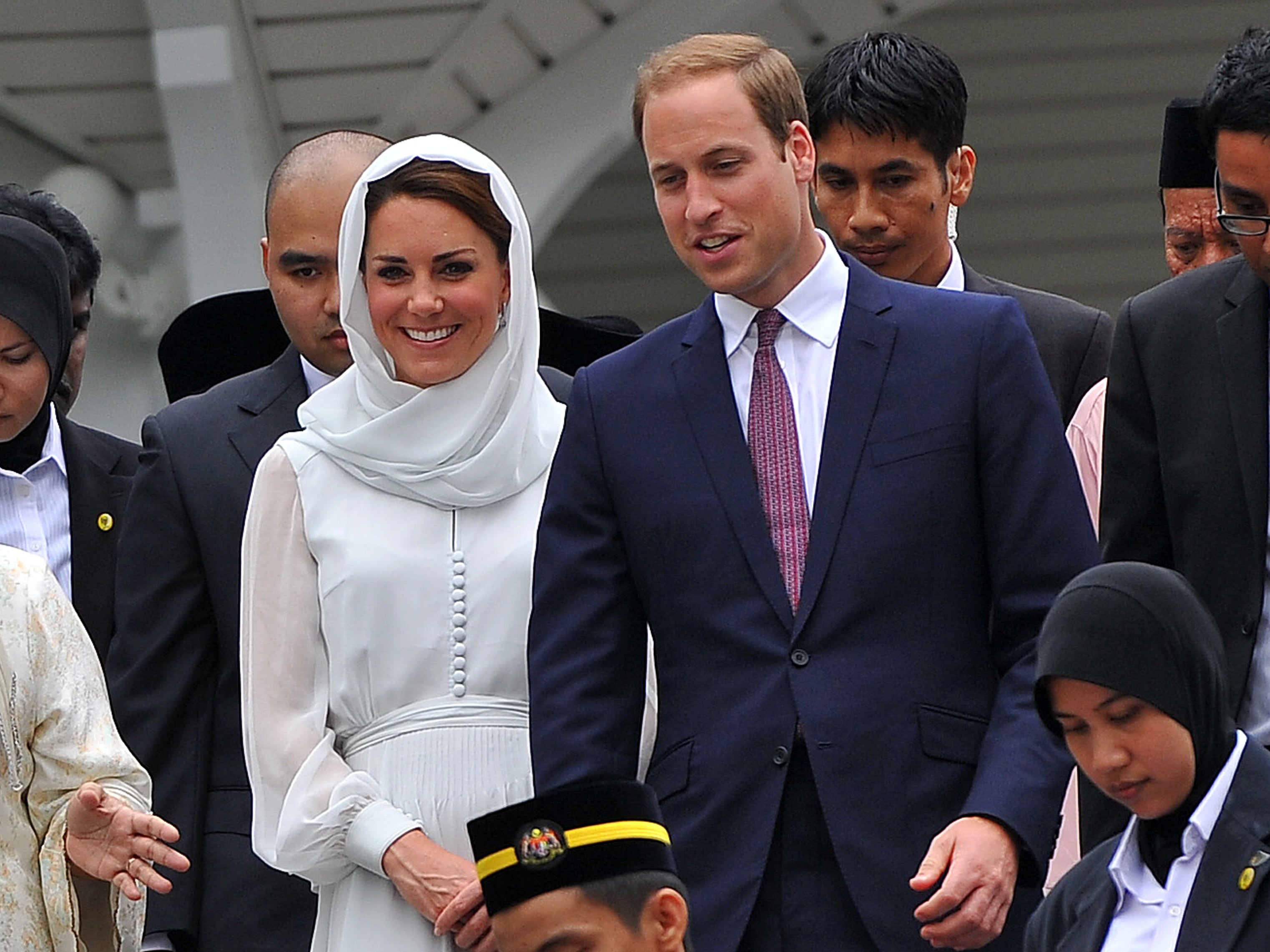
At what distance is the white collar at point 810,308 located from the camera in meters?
3.77

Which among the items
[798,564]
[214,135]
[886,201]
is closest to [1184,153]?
[886,201]

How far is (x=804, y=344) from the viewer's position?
12.4ft

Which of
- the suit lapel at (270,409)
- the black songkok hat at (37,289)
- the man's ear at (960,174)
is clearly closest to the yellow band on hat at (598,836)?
the suit lapel at (270,409)

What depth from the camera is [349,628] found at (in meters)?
3.95

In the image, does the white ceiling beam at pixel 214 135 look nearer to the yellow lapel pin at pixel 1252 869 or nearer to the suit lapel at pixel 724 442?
the suit lapel at pixel 724 442

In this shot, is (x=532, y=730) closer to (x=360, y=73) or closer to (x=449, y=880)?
(x=449, y=880)

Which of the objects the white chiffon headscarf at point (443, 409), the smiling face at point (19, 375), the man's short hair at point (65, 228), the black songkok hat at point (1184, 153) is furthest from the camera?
the man's short hair at point (65, 228)

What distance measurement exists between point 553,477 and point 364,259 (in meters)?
0.52

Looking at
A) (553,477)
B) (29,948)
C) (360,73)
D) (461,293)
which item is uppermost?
(360,73)

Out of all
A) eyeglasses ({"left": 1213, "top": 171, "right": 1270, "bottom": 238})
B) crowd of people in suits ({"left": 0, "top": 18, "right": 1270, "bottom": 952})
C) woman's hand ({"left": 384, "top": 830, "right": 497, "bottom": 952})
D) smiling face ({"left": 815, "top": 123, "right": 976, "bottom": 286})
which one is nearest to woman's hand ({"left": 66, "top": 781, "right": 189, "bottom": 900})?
crowd of people in suits ({"left": 0, "top": 18, "right": 1270, "bottom": 952})

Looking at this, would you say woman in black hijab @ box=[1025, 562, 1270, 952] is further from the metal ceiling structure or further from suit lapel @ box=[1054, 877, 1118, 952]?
the metal ceiling structure

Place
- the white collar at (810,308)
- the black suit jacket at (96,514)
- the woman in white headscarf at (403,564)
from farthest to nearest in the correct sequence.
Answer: the black suit jacket at (96,514), the woman in white headscarf at (403,564), the white collar at (810,308)

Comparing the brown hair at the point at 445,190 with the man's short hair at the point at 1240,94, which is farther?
the brown hair at the point at 445,190

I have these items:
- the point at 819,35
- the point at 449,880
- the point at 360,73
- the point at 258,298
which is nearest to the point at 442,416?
the point at 449,880
